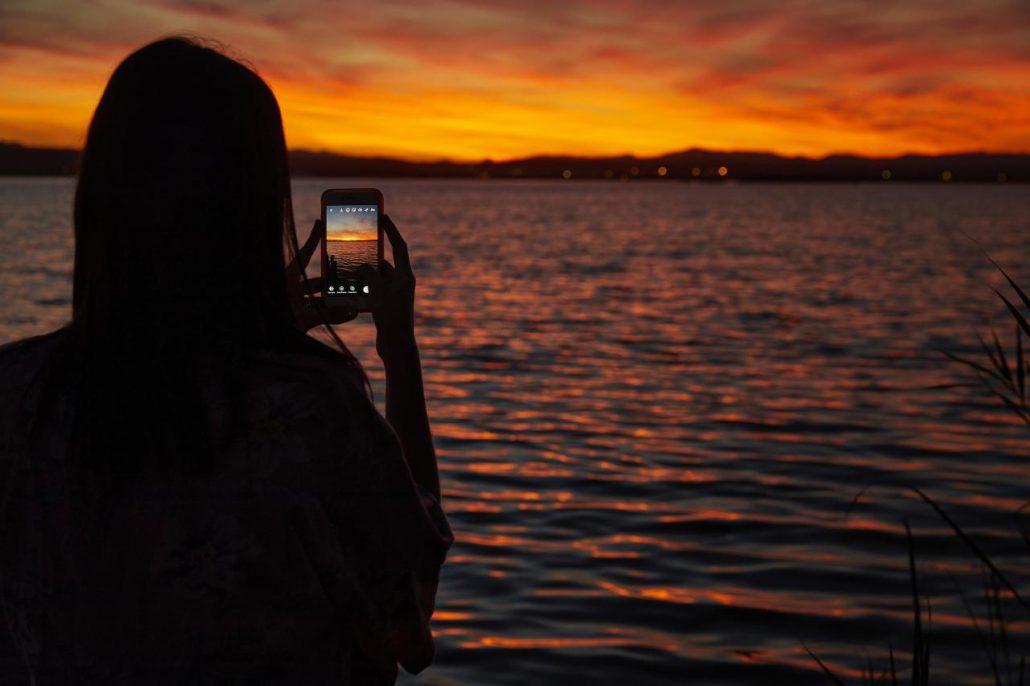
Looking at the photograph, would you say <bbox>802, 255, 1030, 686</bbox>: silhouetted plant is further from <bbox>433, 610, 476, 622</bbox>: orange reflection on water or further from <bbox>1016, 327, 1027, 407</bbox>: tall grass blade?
<bbox>433, 610, 476, 622</bbox>: orange reflection on water

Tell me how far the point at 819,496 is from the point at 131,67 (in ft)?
32.4

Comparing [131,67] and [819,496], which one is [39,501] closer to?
[131,67]

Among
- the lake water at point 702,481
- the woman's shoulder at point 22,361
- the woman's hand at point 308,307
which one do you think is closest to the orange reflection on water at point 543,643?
the lake water at point 702,481

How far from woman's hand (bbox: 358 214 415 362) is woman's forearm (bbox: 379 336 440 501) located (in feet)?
0.04

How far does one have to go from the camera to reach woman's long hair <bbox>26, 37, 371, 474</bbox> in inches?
77.5

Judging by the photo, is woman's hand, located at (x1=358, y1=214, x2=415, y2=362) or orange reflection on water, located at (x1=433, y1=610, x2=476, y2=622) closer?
woman's hand, located at (x1=358, y1=214, x2=415, y2=362)

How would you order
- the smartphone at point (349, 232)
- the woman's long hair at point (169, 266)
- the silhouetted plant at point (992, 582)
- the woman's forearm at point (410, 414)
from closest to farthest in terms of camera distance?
the woman's long hair at point (169, 266) → the woman's forearm at point (410, 414) → the smartphone at point (349, 232) → the silhouetted plant at point (992, 582)

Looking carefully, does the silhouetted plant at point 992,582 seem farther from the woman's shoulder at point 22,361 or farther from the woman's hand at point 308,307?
the woman's shoulder at point 22,361

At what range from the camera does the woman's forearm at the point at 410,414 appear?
230 cm

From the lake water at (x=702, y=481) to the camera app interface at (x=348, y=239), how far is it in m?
4.66

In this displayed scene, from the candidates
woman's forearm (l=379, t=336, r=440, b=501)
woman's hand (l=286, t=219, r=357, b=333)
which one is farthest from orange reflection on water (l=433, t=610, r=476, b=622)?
woman's forearm (l=379, t=336, r=440, b=501)

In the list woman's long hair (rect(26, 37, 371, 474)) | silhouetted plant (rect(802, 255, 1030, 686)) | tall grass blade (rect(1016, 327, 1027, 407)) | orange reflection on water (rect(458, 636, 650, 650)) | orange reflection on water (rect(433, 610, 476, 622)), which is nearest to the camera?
woman's long hair (rect(26, 37, 371, 474))

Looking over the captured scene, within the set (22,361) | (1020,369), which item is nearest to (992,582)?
(1020,369)

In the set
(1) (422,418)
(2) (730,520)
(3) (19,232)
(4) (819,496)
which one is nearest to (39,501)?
(1) (422,418)
